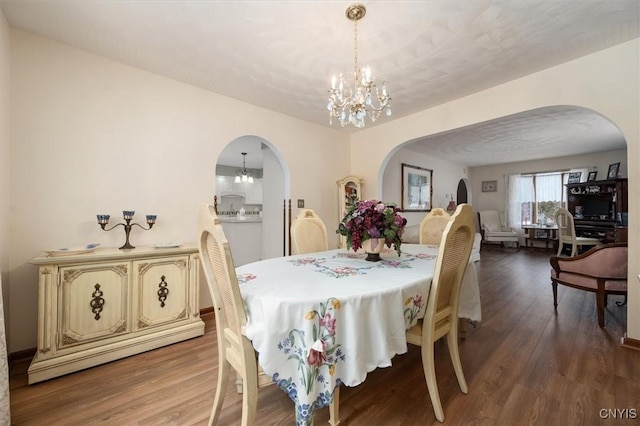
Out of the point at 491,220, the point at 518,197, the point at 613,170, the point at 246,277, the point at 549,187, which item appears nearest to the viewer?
the point at 246,277

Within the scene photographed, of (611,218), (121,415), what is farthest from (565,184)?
(121,415)

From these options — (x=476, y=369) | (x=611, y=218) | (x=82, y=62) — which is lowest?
(x=476, y=369)

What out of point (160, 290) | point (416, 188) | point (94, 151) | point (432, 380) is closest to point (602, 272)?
point (432, 380)

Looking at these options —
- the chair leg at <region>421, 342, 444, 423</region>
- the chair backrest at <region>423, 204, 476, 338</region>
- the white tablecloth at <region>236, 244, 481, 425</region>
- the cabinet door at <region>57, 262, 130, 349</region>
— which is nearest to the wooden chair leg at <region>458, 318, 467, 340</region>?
the chair backrest at <region>423, 204, 476, 338</region>

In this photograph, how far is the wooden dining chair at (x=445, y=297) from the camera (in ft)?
4.37

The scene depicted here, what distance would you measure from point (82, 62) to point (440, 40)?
291cm

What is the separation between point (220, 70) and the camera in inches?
96.6

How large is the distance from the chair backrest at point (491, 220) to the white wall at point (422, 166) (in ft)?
3.97

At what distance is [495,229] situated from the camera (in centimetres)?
750

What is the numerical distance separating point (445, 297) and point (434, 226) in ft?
4.84

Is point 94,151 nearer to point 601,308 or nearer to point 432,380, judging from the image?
point 432,380

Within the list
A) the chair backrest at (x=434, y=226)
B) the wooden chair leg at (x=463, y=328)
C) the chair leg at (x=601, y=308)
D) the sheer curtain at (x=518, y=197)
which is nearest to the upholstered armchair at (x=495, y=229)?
the sheer curtain at (x=518, y=197)

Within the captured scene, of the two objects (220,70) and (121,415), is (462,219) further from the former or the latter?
(220,70)

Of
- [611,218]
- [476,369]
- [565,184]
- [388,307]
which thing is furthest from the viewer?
[565,184]
